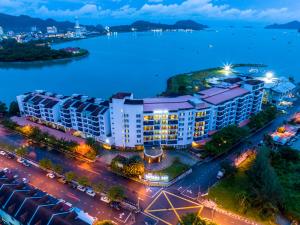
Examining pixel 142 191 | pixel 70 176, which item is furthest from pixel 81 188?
pixel 142 191

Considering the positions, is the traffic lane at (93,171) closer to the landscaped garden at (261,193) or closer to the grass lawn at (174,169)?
the grass lawn at (174,169)

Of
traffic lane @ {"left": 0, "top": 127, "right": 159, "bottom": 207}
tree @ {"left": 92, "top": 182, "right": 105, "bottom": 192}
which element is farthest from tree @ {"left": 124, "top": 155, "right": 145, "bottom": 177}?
tree @ {"left": 92, "top": 182, "right": 105, "bottom": 192}

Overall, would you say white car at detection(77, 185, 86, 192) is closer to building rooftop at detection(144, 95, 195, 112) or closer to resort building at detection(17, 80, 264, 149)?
resort building at detection(17, 80, 264, 149)

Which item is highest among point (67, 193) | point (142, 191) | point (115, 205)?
point (115, 205)

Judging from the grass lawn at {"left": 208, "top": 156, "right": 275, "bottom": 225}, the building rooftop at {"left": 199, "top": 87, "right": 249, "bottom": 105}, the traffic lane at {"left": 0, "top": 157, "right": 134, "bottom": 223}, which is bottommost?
the grass lawn at {"left": 208, "top": 156, "right": 275, "bottom": 225}

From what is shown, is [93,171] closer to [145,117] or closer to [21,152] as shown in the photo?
[145,117]

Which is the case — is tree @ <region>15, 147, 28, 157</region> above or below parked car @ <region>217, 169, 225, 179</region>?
above

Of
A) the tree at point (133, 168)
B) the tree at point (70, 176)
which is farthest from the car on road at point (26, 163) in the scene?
the tree at point (133, 168)
